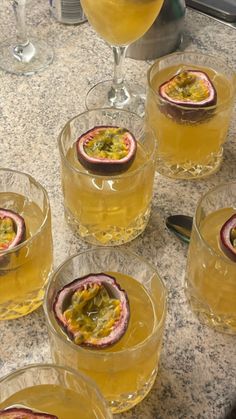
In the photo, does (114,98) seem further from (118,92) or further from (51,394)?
(51,394)

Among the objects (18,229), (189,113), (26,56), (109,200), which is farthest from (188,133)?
(26,56)

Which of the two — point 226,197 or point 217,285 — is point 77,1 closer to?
point 226,197

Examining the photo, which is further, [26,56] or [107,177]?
[26,56]

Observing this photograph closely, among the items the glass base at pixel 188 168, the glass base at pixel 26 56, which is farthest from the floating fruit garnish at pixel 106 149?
the glass base at pixel 26 56

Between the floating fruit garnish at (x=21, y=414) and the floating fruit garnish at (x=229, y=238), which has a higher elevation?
the floating fruit garnish at (x=229, y=238)

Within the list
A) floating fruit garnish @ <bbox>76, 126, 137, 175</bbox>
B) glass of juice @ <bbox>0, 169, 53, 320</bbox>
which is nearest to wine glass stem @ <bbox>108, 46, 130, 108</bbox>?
floating fruit garnish @ <bbox>76, 126, 137, 175</bbox>

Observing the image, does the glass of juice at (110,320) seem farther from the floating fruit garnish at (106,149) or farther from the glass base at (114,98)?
the glass base at (114,98)
